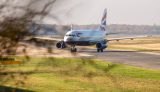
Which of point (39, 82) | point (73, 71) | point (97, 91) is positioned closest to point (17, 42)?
point (73, 71)

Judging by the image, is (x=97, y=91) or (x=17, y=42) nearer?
(x=17, y=42)

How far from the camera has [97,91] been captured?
2216cm

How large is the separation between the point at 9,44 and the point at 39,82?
67.8 ft

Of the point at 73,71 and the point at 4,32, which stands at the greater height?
the point at 4,32

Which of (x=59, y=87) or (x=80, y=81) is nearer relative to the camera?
(x=59, y=87)

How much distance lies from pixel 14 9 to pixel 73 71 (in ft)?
2.93

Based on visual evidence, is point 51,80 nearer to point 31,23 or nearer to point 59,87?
point 59,87

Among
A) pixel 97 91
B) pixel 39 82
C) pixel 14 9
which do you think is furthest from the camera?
pixel 39 82

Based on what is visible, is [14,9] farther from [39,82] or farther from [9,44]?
[39,82]

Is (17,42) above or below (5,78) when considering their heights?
above

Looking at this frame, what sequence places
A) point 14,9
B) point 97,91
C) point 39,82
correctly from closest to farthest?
point 14,9
point 97,91
point 39,82

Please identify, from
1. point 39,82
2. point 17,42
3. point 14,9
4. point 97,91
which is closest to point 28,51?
point 17,42

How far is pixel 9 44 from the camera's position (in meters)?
4.23

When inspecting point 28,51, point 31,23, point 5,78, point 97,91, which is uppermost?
point 31,23
